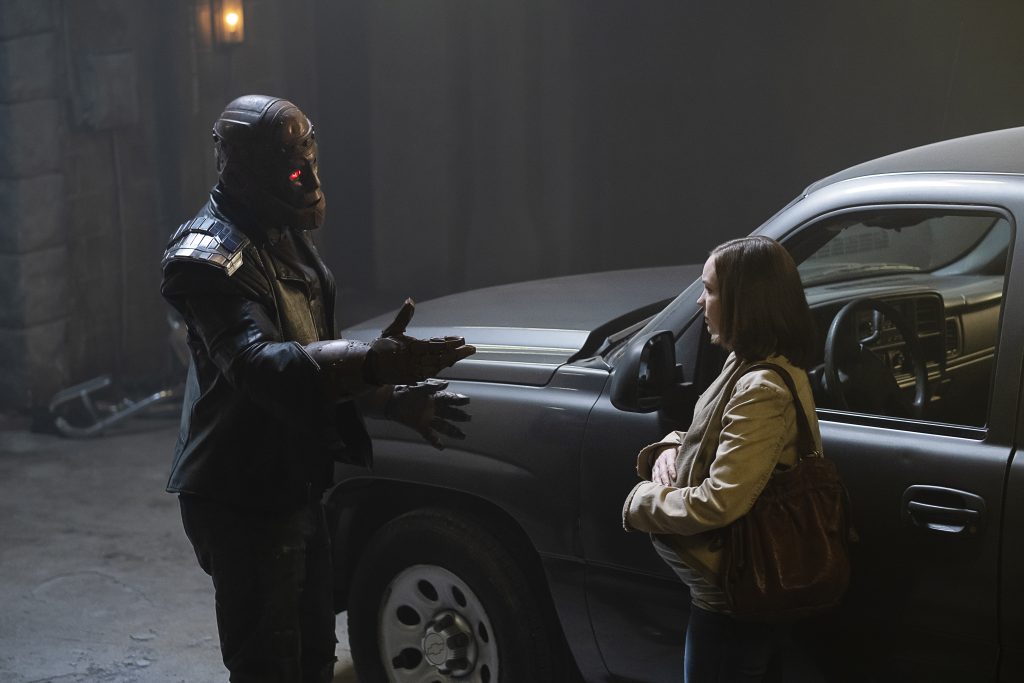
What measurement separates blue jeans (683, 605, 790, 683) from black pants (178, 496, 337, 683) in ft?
3.03


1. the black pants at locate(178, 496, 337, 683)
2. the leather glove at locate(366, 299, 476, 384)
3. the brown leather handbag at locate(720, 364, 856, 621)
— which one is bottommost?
the black pants at locate(178, 496, 337, 683)

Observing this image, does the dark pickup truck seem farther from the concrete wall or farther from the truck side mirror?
the concrete wall

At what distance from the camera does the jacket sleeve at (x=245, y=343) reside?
287 centimetres

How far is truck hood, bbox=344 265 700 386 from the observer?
12.3 feet

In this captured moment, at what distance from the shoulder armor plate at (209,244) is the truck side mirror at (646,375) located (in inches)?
35.7

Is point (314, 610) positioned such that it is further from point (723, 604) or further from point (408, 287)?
point (408, 287)

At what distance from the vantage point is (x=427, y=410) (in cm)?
326

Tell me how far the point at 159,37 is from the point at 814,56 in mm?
4152

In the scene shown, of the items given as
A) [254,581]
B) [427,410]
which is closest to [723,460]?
[427,410]

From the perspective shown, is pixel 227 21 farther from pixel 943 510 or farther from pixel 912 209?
pixel 943 510

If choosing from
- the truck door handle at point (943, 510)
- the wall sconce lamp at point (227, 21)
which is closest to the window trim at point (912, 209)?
the truck door handle at point (943, 510)

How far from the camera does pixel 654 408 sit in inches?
126

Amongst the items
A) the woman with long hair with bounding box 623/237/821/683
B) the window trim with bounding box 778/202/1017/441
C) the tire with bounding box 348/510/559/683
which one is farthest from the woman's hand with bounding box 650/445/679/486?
the tire with bounding box 348/510/559/683

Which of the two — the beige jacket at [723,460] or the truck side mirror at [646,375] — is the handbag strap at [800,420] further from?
the truck side mirror at [646,375]
